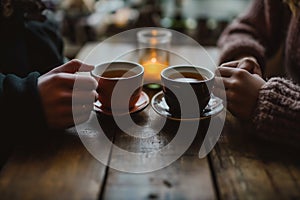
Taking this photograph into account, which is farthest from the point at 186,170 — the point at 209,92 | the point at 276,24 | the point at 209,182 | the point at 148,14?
the point at 148,14

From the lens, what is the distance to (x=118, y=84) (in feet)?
2.49

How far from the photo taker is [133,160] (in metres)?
0.68

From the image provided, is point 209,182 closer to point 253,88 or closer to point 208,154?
point 208,154

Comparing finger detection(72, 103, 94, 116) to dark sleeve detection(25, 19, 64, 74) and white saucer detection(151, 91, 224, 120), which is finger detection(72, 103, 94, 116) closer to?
white saucer detection(151, 91, 224, 120)

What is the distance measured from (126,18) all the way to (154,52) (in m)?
0.83

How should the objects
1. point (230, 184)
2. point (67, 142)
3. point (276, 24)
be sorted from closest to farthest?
point (230, 184), point (67, 142), point (276, 24)

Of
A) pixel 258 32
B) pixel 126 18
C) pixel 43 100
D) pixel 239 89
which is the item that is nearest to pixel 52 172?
pixel 43 100

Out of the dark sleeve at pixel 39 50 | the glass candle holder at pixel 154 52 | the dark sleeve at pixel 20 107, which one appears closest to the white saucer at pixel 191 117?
the glass candle holder at pixel 154 52

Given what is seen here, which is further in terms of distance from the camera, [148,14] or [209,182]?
[148,14]

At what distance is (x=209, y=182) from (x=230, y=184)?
33 millimetres

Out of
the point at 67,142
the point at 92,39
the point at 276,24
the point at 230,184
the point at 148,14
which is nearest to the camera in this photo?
the point at 230,184

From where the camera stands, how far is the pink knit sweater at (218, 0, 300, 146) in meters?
0.71

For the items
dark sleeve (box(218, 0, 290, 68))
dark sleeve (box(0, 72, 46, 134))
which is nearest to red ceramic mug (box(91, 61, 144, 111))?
dark sleeve (box(0, 72, 46, 134))

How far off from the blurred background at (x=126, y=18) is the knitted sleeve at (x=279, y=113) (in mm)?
1005
